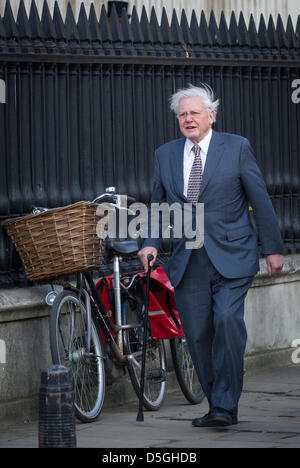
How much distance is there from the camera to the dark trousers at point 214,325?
7.18 m

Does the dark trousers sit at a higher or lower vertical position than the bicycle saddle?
Result: lower

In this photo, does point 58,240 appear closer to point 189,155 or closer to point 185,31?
point 189,155

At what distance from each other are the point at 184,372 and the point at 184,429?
1.19 metres

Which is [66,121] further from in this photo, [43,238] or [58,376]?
[58,376]

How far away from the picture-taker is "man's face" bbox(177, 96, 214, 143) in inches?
287

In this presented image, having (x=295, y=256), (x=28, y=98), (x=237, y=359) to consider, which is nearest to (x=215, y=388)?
(x=237, y=359)

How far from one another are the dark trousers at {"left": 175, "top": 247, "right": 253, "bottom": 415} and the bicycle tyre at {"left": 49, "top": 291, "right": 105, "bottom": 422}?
2.33 feet

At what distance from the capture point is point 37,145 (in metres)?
8.35

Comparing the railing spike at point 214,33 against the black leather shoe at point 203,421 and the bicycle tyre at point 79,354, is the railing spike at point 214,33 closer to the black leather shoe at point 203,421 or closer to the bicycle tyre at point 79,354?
the bicycle tyre at point 79,354

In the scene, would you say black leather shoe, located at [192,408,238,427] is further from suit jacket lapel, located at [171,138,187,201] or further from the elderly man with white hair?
suit jacket lapel, located at [171,138,187,201]

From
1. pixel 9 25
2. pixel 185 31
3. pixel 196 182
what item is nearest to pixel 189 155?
pixel 196 182

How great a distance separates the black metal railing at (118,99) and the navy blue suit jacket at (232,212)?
1.45 metres

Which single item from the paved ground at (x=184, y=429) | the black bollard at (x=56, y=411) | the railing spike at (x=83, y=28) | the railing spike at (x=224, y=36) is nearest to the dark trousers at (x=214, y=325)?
the paved ground at (x=184, y=429)

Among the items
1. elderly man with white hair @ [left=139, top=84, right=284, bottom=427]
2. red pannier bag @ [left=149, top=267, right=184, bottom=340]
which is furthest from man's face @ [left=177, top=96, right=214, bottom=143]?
red pannier bag @ [left=149, top=267, right=184, bottom=340]
